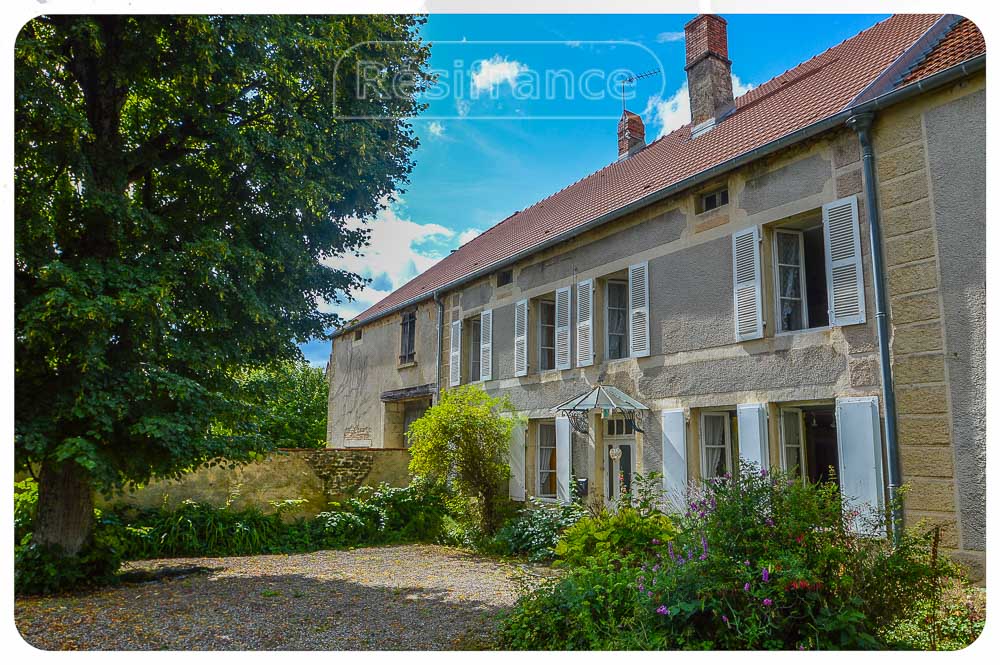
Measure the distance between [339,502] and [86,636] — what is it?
6.85 metres

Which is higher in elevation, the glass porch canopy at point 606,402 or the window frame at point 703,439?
the glass porch canopy at point 606,402

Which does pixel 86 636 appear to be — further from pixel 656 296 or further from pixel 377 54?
pixel 656 296

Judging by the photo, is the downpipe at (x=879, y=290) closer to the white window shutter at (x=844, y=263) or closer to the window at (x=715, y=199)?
the white window shutter at (x=844, y=263)

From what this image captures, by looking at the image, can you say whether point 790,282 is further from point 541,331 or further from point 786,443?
point 541,331

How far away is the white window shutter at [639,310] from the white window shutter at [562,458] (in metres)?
1.61

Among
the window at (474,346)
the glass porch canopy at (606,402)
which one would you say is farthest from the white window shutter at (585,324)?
the window at (474,346)

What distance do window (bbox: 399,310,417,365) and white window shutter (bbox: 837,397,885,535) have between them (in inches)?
377

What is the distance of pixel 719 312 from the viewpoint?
7945 mm

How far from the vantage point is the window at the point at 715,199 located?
26.6 ft

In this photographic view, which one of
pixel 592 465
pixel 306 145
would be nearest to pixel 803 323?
pixel 592 465

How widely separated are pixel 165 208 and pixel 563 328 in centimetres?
553

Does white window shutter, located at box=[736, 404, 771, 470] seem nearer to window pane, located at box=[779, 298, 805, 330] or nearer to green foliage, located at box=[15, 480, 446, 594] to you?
window pane, located at box=[779, 298, 805, 330]

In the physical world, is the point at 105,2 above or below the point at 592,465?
above

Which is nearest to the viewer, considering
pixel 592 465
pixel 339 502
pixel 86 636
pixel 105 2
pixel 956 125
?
pixel 105 2
